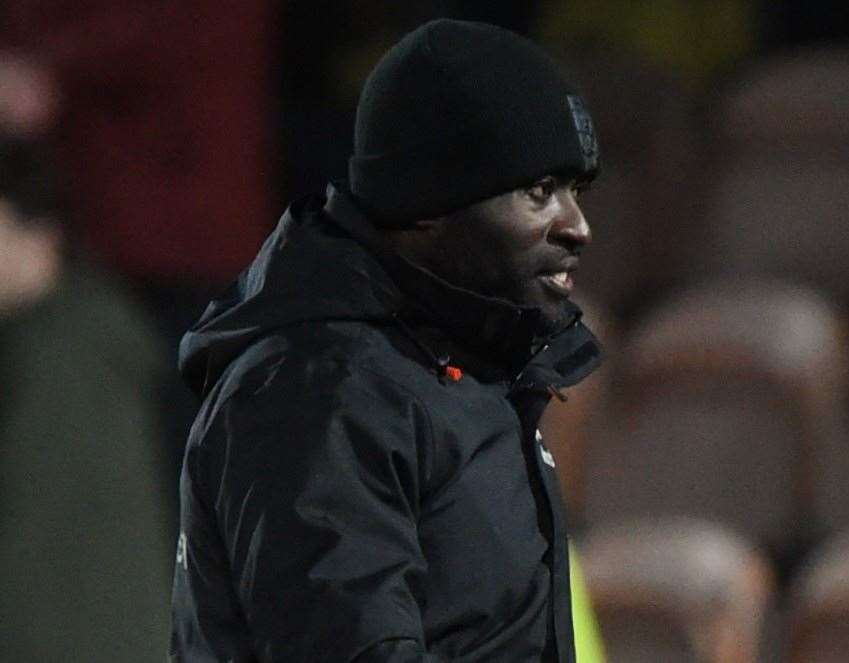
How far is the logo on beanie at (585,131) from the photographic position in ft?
4.31

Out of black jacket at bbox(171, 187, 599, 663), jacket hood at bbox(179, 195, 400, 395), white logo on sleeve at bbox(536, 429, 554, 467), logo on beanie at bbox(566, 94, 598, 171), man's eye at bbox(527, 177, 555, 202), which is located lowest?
white logo on sleeve at bbox(536, 429, 554, 467)

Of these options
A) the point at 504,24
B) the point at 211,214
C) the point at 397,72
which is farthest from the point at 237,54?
the point at 397,72

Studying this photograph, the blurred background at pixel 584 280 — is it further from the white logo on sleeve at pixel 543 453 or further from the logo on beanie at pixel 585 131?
the logo on beanie at pixel 585 131

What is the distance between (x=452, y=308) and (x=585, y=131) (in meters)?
0.14

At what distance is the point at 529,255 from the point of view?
1.32 m

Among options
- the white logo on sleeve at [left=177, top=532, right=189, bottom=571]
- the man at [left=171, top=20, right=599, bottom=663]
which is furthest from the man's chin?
the white logo on sleeve at [left=177, top=532, right=189, bottom=571]

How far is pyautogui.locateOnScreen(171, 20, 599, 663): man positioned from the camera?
1.20 metres

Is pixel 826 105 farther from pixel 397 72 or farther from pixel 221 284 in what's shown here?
pixel 397 72

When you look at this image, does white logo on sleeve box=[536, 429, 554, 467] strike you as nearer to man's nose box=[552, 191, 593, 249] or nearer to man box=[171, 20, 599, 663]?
man box=[171, 20, 599, 663]

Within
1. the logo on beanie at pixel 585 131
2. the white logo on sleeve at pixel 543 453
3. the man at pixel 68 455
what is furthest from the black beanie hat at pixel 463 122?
the man at pixel 68 455

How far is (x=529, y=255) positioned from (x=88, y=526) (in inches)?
34.8

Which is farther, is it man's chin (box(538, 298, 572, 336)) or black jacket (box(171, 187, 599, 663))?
man's chin (box(538, 298, 572, 336))

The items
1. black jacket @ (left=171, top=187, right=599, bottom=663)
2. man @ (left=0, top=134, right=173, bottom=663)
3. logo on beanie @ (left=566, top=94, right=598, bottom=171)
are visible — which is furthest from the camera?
man @ (left=0, top=134, right=173, bottom=663)

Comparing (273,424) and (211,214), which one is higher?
(273,424)
